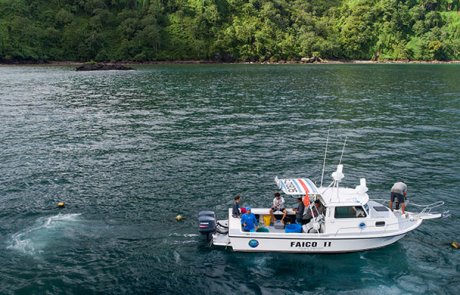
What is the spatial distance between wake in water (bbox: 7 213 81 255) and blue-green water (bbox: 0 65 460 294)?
13 cm

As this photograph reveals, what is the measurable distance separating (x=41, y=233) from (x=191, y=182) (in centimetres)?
1296

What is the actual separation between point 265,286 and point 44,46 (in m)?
204

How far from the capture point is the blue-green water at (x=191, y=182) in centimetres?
2188

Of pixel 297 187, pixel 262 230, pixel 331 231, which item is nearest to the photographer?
pixel 331 231

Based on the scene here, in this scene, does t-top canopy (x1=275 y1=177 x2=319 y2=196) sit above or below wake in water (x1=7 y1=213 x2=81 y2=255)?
above

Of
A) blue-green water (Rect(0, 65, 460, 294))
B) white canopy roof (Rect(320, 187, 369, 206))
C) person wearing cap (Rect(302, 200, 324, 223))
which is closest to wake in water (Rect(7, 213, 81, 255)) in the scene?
blue-green water (Rect(0, 65, 460, 294))

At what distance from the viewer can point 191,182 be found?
34750 millimetres

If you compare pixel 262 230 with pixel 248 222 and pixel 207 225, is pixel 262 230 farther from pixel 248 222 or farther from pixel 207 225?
pixel 207 225

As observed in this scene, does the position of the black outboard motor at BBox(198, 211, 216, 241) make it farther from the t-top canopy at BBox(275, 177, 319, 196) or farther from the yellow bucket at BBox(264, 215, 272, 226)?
the t-top canopy at BBox(275, 177, 319, 196)

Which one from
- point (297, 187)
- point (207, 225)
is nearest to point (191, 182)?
point (207, 225)

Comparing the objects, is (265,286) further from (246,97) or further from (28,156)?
(246,97)

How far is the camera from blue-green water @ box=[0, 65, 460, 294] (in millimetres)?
21875

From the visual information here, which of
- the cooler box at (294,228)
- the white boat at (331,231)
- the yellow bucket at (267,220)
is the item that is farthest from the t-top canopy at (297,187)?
the yellow bucket at (267,220)

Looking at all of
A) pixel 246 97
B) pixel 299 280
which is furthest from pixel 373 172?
pixel 246 97
